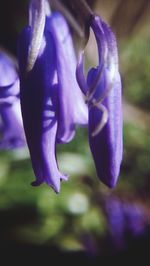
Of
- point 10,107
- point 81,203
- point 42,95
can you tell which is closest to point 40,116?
point 42,95

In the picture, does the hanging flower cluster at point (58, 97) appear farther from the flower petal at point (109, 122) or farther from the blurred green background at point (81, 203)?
the blurred green background at point (81, 203)

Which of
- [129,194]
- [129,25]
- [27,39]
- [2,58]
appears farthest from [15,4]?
[27,39]

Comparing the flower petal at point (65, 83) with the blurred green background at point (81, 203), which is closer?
the flower petal at point (65, 83)

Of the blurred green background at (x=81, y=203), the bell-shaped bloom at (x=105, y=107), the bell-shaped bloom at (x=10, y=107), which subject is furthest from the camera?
the blurred green background at (x=81, y=203)

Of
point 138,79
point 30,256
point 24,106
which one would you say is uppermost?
point 24,106

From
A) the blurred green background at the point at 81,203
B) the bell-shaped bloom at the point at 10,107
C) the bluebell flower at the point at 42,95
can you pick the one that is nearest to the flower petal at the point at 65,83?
the bluebell flower at the point at 42,95

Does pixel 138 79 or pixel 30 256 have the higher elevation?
pixel 138 79

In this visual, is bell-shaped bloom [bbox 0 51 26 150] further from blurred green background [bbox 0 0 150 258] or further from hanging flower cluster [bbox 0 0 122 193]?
blurred green background [bbox 0 0 150 258]

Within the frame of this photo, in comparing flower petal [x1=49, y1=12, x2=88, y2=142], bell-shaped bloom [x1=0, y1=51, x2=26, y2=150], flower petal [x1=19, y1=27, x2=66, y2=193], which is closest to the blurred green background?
bell-shaped bloom [x1=0, y1=51, x2=26, y2=150]

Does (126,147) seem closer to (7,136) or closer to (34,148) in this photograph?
(7,136)
